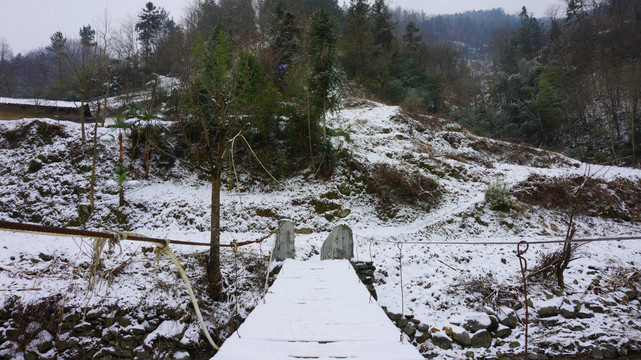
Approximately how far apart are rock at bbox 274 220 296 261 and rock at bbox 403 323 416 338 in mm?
2742

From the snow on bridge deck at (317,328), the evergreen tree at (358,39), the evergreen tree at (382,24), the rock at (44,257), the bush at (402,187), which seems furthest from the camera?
the evergreen tree at (382,24)

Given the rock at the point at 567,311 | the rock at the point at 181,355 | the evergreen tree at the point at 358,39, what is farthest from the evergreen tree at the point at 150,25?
the rock at the point at 567,311

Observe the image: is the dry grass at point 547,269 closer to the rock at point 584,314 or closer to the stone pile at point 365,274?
the rock at point 584,314

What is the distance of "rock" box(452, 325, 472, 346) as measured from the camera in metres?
5.16

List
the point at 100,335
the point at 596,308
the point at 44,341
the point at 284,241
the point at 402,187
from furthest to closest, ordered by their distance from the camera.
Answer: the point at 402,187, the point at 596,308, the point at 284,241, the point at 100,335, the point at 44,341

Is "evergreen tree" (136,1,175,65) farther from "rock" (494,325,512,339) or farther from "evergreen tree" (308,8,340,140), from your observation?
"rock" (494,325,512,339)

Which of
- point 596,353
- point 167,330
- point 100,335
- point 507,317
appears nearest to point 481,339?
point 507,317

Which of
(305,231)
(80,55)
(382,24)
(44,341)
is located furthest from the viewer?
(382,24)

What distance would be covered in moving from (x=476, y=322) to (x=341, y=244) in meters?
3.10

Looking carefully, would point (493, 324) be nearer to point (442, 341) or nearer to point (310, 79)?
point (442, 341)

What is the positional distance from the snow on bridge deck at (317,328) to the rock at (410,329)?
7.20 ft

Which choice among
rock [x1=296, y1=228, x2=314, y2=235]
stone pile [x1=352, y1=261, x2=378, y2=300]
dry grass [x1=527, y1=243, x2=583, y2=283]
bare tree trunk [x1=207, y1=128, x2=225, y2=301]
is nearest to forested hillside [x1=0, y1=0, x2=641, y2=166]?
rock [x1=296, y1=228, x2=314, y2=235]

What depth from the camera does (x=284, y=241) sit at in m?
5.61

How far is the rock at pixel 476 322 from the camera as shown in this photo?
5.38m
